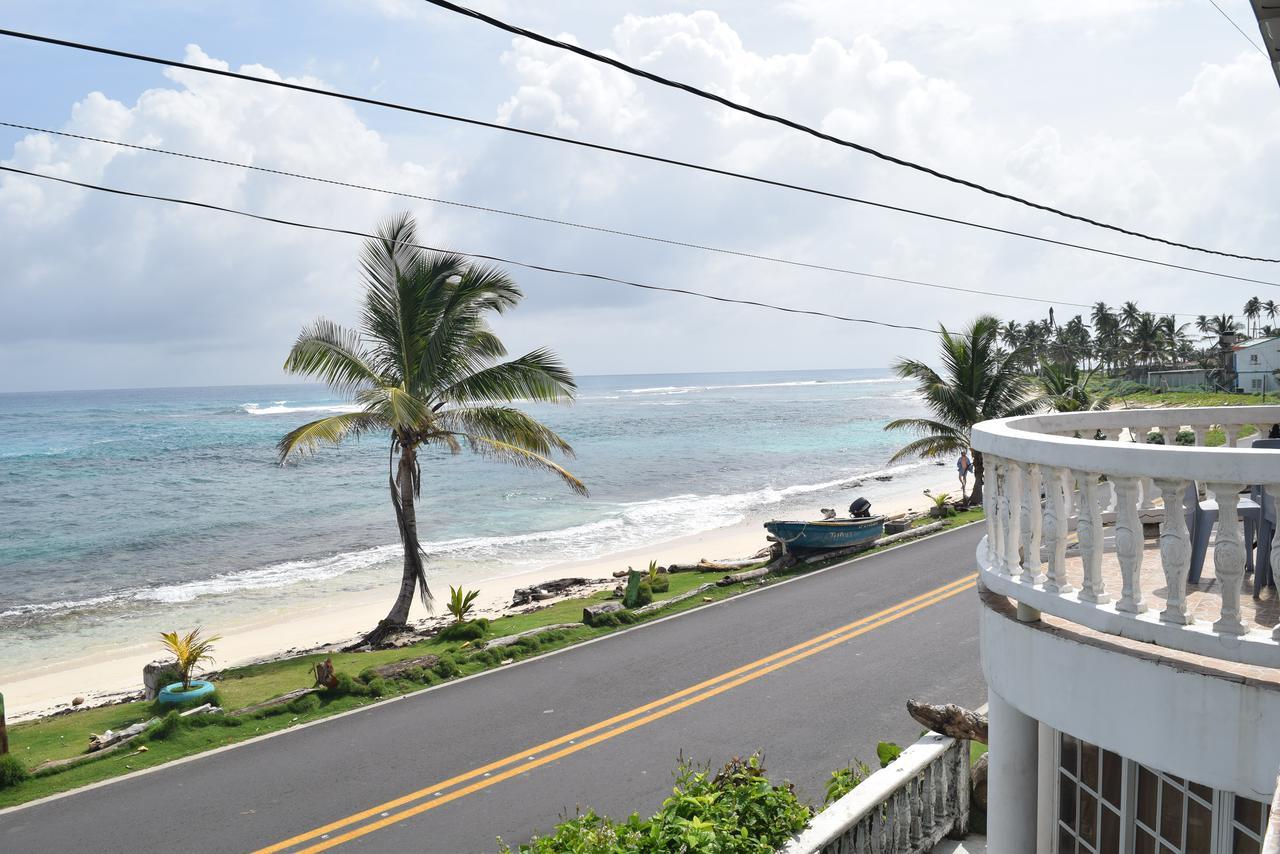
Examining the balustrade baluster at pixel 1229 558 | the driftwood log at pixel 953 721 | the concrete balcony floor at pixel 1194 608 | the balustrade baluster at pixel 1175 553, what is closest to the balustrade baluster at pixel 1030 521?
the concrete balcony floor at pixel 1194 608

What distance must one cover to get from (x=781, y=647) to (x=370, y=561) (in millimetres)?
21998

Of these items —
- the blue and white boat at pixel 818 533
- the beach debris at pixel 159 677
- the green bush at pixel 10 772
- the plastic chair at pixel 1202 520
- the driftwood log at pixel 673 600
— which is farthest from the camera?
the blue and white boat at pixel 818 533

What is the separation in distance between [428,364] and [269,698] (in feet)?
22.3

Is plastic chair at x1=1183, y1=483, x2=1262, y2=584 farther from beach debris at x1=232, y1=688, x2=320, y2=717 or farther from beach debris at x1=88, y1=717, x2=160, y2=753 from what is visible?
beach debris at x1=88, y1=717, x2=160, y2=753

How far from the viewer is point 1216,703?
11.4ft

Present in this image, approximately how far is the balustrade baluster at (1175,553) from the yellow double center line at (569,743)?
7.25 metres

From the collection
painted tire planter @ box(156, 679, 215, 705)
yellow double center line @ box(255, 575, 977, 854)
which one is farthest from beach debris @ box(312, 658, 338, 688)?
yellow double center line @ box(255, 575, 977, 854)

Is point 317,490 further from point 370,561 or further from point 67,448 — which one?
point 67,448

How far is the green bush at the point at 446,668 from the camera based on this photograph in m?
13.2

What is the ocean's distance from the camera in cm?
2811

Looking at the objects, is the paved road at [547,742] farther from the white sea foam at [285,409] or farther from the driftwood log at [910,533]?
the white sea foam at [285,409]

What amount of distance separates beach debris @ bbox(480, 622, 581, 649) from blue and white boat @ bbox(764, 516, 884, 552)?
19.2 ft

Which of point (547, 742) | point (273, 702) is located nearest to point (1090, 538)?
point (547, 742)

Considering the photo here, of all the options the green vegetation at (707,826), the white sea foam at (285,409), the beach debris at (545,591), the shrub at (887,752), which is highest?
the green vegetation at (707,826)
